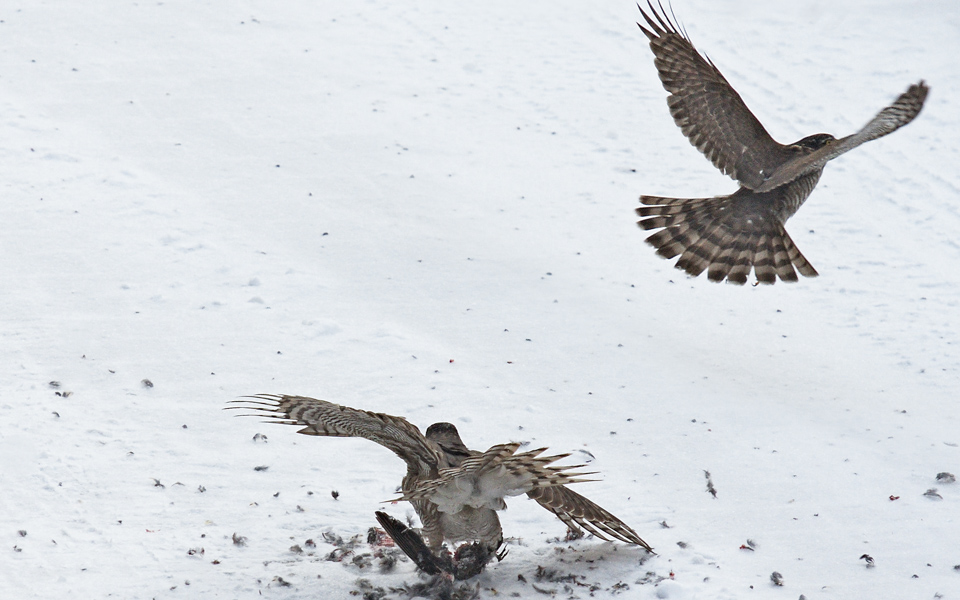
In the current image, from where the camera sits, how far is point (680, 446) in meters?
5.34

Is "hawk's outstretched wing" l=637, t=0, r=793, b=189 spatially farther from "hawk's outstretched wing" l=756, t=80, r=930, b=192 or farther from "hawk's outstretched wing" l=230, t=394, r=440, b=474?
"hawk's outstretched wing" l=230, t=394, r=440, b=474

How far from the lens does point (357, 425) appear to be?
3.73 metres

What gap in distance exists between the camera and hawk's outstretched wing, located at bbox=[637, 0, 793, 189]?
6273 millimetres

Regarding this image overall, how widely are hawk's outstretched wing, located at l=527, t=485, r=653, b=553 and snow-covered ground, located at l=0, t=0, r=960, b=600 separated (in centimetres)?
15

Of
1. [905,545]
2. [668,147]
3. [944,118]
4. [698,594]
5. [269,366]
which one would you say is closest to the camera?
[698,594]

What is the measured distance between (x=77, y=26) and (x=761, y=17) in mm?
7453

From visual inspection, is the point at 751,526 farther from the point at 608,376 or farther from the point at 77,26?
the point at 77,26

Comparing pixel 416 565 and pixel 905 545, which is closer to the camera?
pixel 416 565

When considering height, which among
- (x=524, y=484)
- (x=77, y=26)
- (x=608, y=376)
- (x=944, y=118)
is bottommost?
(x=77, y=26)

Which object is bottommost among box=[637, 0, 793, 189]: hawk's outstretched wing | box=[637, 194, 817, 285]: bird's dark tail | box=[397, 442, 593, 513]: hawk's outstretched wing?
box=[397, 442, 593, 513]: hawk's outstretched wing

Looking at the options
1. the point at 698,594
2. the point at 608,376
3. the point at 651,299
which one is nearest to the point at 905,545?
the point at 698,594

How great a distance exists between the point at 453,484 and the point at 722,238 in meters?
2.78

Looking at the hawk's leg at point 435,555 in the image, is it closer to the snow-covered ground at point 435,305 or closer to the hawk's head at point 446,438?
the snow-covered ground at point 435,305

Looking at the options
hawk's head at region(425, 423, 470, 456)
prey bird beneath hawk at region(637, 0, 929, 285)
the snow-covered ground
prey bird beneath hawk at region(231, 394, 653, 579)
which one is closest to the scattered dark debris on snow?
the snow-covered ground
